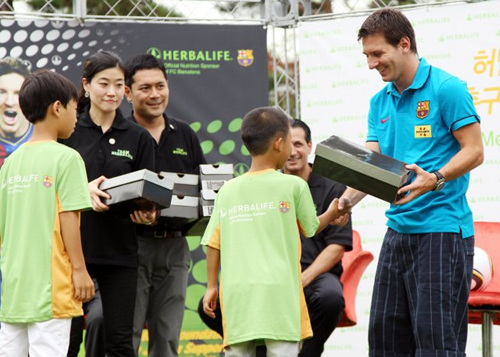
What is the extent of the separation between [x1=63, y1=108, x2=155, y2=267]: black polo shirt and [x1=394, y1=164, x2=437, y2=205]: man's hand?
131cm

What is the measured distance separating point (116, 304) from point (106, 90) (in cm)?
96

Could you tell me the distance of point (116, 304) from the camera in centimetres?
359

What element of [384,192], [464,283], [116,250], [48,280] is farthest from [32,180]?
[464,283]

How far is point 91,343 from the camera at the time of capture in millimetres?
3953

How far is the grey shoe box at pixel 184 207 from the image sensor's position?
12.6 ft

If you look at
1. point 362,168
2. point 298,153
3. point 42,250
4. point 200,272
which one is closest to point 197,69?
point 200,272

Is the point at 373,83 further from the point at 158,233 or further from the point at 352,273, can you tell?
the point at 158,233

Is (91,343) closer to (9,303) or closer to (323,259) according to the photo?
(9,303)

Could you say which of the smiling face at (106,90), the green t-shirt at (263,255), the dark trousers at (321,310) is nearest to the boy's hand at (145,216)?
the green t-shirt at (263,255)

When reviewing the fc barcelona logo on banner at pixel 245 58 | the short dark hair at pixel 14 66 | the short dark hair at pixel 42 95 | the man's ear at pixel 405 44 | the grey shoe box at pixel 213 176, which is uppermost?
the fc barcelona logo on banner at pixel 245 58

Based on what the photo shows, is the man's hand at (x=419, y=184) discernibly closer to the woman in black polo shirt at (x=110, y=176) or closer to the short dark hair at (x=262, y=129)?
the short dark hair at (x=262, y=129)

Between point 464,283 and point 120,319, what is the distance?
1.42 m

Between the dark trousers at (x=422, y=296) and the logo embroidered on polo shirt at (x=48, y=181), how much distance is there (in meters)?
1.27

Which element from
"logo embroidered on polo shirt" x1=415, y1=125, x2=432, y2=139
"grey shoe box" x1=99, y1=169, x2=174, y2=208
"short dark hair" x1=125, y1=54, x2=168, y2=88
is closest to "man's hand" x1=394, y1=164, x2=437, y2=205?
"logo embroidered on polo shirt" x1=415, y1=125, x2=432, y2=139
